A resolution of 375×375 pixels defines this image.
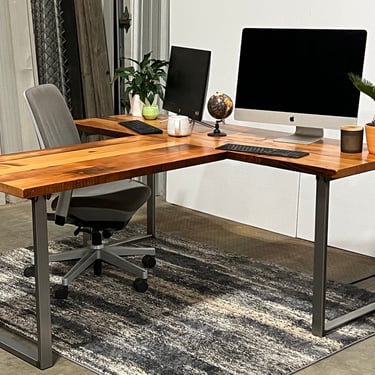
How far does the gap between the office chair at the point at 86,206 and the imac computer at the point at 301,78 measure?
0.71 meters

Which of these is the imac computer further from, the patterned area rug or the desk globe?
the patterned area rug

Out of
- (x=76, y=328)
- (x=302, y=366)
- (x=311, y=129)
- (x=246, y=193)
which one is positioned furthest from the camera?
(x=246, y=193)

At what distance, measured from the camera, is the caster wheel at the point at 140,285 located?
12.1 feet

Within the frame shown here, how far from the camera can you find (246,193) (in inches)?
194

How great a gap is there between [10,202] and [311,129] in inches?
99.2

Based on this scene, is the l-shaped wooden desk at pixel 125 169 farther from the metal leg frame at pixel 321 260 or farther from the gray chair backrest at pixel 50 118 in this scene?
the gray chair backrest at pixel 50 118

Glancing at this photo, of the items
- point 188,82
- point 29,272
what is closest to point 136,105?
point 188,82

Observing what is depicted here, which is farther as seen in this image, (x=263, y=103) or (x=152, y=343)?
(x=263, y=103)

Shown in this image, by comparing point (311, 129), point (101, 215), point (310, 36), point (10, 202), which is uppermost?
point (310, 36)

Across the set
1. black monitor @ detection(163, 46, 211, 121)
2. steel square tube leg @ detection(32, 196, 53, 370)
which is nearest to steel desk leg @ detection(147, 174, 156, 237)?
black monitor @ detection(163, 46, 211, 121)

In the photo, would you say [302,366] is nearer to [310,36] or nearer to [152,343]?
[152,343]

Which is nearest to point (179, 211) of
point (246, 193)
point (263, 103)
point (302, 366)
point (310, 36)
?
point (246, 193)

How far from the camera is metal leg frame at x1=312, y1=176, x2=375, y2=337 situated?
315cm

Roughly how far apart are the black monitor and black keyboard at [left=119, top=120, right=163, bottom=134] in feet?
0.55
